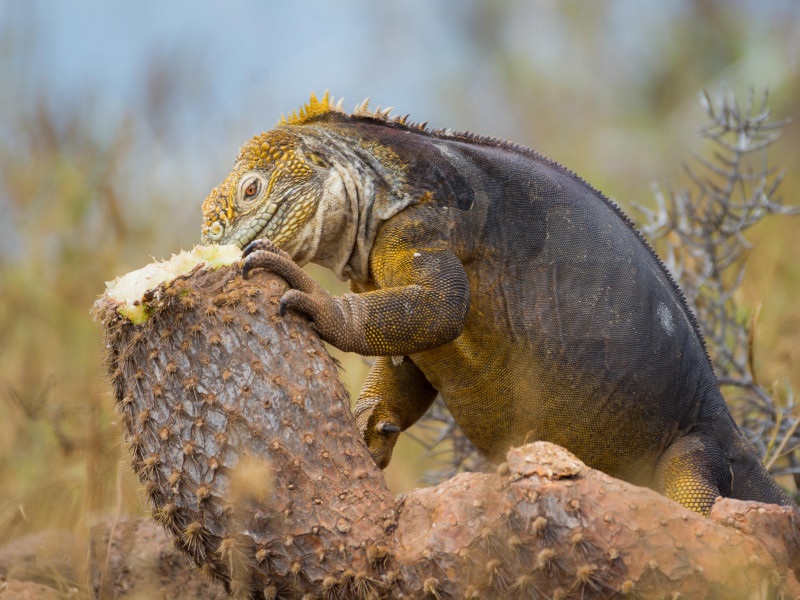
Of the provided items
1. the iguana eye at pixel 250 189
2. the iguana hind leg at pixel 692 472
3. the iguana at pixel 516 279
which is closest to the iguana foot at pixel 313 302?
the iguana at pixel 516 279

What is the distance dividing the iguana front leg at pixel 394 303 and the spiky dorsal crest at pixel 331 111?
2.38ft

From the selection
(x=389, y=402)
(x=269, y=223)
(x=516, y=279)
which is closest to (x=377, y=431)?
(x=389, y=402)

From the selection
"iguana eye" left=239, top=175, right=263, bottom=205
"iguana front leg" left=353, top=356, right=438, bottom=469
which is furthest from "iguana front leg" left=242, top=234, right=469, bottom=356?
"iguana front leg" left=353, top=356, right=438, bottom=469

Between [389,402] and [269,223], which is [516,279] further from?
[269,223]

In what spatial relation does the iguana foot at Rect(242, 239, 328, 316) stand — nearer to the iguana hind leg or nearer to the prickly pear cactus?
the prickly pear cactus

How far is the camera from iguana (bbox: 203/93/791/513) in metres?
4.43

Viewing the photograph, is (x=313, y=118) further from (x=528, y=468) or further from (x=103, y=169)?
(x=103, y=169)

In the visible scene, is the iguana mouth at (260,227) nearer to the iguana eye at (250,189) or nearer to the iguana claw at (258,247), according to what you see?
the iguana eye at (250,189)

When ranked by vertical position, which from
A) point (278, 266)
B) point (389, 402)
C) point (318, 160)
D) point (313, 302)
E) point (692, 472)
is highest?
point (318, 160)

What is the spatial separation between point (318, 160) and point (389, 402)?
120cm

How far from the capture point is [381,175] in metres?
4.50

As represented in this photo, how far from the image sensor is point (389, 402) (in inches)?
193

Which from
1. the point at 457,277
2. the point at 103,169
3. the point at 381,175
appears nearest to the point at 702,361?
the point at 457,277

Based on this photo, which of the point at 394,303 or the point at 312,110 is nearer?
the point at 394,303
